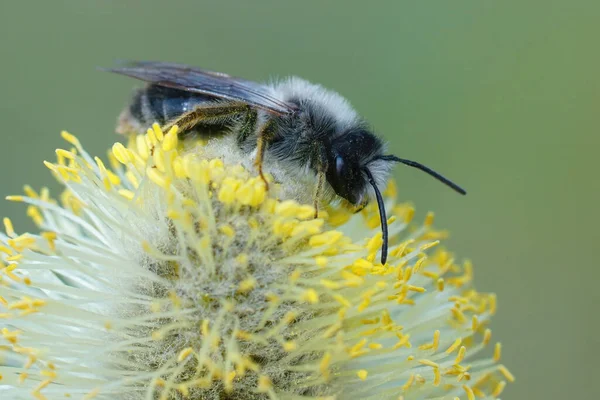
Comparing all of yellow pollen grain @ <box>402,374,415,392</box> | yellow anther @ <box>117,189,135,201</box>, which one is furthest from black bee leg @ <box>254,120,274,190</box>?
yellow pollen grain @ <box>402,374,415,392</box>

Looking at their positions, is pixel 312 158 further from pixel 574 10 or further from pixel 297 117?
pixel 574 10

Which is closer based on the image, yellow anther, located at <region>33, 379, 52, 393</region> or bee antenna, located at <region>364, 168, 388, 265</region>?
yellow anther, located at <region>33, 379, 52, 393</region>

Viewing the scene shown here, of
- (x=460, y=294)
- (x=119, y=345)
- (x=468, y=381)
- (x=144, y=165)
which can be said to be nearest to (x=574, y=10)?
(x=460, y=294)

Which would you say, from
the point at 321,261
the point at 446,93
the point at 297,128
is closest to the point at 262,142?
the point at 297,128

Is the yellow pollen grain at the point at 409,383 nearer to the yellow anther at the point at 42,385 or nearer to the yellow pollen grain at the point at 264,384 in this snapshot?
the yellow pollen grain at the point at 264,384

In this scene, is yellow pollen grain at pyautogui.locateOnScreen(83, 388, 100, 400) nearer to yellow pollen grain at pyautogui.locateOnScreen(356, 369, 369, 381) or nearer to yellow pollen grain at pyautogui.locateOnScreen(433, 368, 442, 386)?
yellow pollen grain at pyautogui.locateOnScreen(356, 369, 369, 381)

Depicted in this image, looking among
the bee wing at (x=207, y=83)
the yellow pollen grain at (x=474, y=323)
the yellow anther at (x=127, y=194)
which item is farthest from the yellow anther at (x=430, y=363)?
the yellow anther at (x=127, y=194)

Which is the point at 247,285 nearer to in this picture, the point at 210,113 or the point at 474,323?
the point at 210,113
